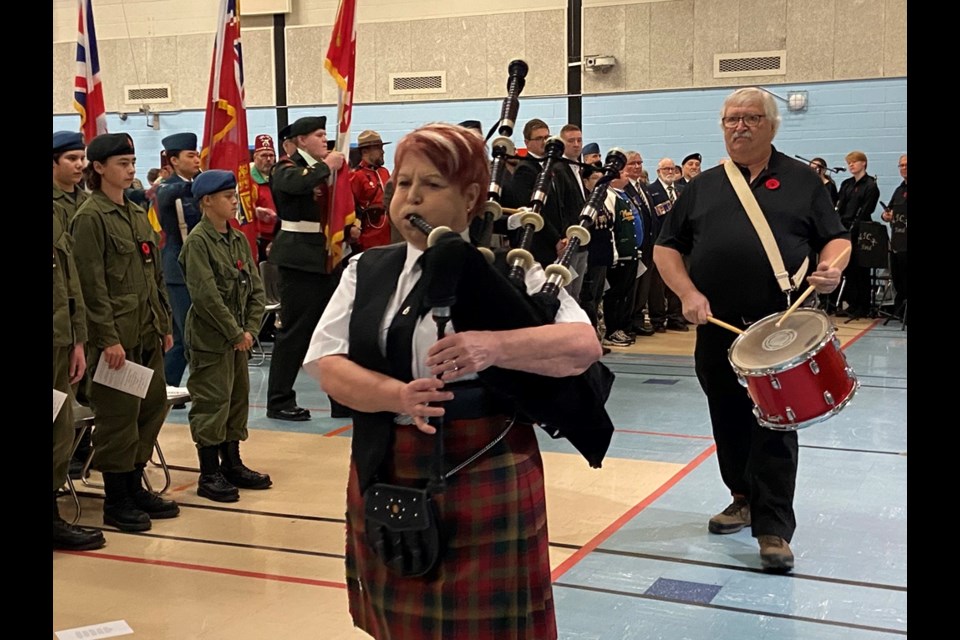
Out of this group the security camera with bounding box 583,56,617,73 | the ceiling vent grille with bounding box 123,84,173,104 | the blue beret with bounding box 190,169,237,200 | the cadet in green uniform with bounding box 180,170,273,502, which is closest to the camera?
the cadet in green uniform with bounding box 180,170,273,502

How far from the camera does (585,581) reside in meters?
4.16

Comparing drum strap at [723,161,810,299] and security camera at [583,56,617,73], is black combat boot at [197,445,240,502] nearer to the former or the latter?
drum strap at [723,161,810,299]

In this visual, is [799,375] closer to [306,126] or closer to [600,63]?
[306,126]

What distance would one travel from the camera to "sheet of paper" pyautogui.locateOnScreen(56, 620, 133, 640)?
370 cm

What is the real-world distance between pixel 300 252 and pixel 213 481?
214 centimetres

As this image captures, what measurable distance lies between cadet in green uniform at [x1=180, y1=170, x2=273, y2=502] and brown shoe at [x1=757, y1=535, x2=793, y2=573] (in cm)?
256

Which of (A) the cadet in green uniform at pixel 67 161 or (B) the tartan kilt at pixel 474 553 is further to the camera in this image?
(A) the cadet in green uniform at pixel 67 161

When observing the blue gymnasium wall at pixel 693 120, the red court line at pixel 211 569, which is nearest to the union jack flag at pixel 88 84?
the red court line at pixel 211 569

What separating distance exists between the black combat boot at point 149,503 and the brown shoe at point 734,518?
2.47m

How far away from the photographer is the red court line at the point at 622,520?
4341 millimetres

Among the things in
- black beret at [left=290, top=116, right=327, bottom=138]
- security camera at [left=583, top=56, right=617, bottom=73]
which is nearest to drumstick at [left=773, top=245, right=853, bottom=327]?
black beret at [left=290, top=116, right=327, bottom=138]

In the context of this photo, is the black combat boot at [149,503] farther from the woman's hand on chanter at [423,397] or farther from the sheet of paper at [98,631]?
the woman's hand on chanter at [423,397]
